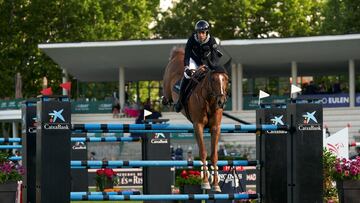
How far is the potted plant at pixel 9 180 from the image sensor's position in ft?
41.7

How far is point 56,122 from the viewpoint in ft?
33.3

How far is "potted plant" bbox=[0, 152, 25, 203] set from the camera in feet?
41.7

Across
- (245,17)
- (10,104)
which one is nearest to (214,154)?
(10,104)

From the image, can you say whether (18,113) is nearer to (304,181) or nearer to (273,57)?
(273,57)

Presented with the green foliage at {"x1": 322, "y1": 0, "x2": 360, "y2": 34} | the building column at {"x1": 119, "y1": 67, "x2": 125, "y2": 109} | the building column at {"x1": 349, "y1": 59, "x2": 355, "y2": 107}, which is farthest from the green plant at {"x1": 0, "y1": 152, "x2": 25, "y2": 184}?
the green foliage at {"x1": 322, "y1": 0, "x2": 360, "y2": 34}

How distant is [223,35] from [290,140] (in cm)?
5285

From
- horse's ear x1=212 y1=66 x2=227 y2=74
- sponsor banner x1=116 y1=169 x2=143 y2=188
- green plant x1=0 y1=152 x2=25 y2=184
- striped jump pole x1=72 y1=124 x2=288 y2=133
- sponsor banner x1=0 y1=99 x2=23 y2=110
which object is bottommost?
sponsor banner x1=116 y1=169 x2=143 y2=188

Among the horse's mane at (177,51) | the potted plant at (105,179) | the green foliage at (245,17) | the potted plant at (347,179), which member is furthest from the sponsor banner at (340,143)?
the green foliage at (245,17)

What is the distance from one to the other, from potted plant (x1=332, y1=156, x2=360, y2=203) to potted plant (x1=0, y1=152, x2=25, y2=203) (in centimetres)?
421

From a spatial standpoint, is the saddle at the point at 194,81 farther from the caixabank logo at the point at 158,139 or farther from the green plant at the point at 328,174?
the caixabank logo at the point at 158,139

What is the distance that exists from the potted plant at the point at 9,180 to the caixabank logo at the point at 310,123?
386 cm

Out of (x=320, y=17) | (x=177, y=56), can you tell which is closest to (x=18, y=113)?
(x=320, y=17)

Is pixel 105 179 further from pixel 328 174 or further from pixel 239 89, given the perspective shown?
pixel 239 89

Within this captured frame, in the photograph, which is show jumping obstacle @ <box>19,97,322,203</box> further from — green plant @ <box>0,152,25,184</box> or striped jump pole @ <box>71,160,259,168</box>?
green plant @ <box>0,152,25,184</box>
